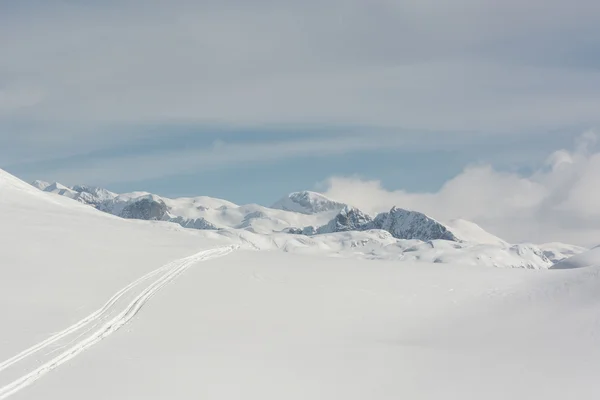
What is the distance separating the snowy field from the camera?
1627 cm

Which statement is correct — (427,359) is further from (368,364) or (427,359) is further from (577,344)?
(577,344)

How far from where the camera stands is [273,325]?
74.9 ft

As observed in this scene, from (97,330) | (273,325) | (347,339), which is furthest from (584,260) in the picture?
(97,330)

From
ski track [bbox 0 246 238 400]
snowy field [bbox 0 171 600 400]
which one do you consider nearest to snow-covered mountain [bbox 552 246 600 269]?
snowy field [bbox 0 171 600 400]

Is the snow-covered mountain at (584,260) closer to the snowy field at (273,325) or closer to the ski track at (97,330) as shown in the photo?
the snowy field at (273,325)

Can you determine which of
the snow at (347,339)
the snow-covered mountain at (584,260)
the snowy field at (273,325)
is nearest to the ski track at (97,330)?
the snowy field at (273,325)

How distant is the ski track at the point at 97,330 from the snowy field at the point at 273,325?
58mm

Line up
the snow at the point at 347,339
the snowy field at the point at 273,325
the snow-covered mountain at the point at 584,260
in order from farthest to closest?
the snow-covered mountain at the point at 584,260 < the snowy field at the point at 273,325 < the snow at the point at 347,339

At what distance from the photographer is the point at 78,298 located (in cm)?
2366

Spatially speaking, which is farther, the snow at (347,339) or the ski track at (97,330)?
the snow at (347,339)

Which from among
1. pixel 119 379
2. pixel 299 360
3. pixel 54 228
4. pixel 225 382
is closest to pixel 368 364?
pixel 299 360

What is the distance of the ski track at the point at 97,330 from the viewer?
14969 millimetres

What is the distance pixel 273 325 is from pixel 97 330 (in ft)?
21.0

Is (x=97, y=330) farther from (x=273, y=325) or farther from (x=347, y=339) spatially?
(x=347, y=339)
